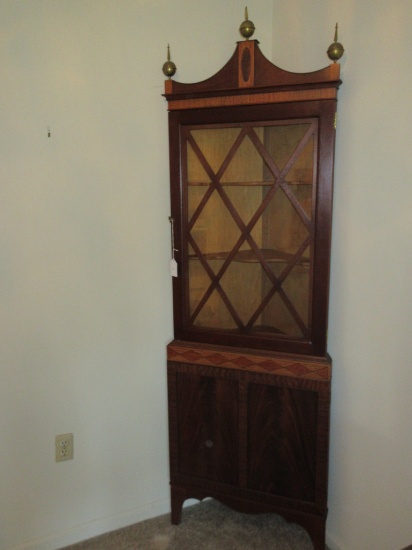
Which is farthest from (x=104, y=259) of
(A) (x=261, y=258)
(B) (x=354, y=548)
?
(B) (x=354, y=548)

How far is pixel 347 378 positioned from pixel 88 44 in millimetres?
1653

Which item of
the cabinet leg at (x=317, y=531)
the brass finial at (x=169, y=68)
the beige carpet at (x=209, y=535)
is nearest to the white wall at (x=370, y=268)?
the cabinet leg at (x=317, y=531)

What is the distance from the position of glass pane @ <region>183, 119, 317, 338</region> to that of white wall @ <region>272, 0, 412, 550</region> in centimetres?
16

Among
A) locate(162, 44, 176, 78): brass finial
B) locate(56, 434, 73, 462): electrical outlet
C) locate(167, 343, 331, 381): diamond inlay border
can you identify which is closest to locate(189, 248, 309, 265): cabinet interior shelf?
locate(167, 343, 331, 381): diamond inlay border

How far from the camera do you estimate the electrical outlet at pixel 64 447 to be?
1.91 metres

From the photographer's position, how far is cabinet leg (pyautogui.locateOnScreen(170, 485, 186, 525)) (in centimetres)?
198

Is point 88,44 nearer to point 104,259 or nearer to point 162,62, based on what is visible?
point 162,62

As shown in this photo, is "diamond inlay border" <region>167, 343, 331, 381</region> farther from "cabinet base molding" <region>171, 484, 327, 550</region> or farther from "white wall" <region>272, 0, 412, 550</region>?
"cabinet base molding" <region>171, 484, 327, 550</region>

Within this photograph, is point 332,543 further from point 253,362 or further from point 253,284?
point 253,284

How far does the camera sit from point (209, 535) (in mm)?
1985

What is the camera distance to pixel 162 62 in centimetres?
186

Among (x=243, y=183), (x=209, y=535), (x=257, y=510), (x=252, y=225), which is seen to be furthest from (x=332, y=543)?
(x=243, y=183)

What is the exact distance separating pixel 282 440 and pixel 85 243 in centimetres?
113

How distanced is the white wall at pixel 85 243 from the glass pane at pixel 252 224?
0.74ft
